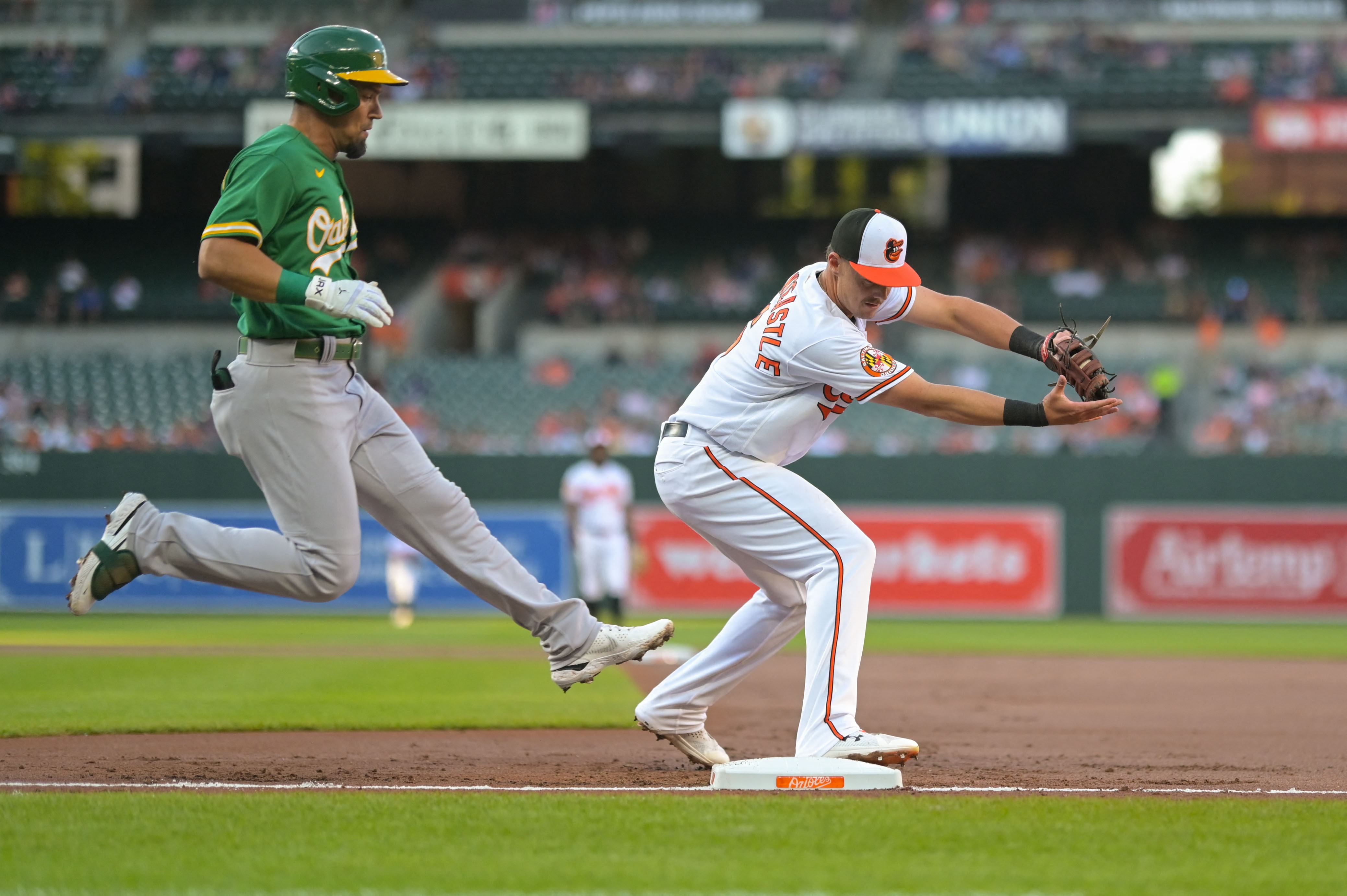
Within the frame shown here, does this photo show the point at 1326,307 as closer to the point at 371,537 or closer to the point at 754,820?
the point at 371,537

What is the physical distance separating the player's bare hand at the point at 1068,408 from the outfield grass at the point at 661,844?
3.68 feet

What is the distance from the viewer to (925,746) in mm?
6449

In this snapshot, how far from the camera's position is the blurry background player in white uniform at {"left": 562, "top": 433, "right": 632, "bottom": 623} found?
14.8 meters

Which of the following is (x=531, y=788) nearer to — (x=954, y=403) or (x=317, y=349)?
(x=317, y=349)

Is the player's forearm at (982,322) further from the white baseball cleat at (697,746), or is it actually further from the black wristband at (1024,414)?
the white baseball cleat at (697,746)

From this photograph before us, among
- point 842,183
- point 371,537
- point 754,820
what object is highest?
point 842,183

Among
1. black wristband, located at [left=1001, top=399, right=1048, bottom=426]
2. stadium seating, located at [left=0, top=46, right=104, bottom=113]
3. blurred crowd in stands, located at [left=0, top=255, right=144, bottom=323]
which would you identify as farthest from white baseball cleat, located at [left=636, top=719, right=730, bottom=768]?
stadium seating, located at [left=0, top=46, right=104, bottom=113]

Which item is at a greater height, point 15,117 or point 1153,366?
point 15,117

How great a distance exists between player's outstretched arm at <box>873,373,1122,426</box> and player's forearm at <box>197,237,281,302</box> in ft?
5.93

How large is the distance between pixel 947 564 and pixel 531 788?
1378 centimetres

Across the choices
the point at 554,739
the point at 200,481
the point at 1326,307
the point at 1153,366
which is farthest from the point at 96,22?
the point at 554,739

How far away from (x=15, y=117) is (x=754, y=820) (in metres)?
23.6

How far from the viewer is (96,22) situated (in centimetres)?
2748

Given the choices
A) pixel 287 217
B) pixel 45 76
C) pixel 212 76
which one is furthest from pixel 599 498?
pixel 45 76
